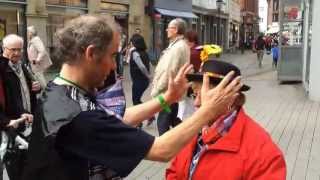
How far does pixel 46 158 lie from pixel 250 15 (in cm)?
8087

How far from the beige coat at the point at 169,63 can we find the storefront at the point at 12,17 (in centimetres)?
1184

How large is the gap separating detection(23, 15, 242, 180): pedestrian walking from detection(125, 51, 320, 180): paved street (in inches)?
164

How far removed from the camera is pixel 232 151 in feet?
8.62

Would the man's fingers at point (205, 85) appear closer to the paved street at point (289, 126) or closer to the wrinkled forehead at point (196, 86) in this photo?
the wrinkled forehead at point (196, 86)

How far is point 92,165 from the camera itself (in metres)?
2.24

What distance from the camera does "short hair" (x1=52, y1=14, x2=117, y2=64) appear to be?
224cm

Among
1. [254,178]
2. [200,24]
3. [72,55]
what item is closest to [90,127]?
[72,55]

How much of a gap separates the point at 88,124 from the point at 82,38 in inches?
12.9

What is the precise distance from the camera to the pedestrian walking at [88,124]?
218 centimetres

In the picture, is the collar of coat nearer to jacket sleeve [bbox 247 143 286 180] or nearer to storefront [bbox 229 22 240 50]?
jacket sleeve [bbox 247 143 286 180]

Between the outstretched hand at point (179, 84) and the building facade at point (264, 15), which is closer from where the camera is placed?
the outstretched hand at point (179, 84)

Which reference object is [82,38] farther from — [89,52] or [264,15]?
[264,15]

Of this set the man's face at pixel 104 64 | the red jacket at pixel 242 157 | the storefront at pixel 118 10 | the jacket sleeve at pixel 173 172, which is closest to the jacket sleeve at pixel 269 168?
the red jacket at pixel 242 157

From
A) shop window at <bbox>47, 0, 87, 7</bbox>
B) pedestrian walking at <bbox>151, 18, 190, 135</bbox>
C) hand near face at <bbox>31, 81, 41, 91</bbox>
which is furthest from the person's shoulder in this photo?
shop window at <bbox>47, 0, 87, 7</bbox>
